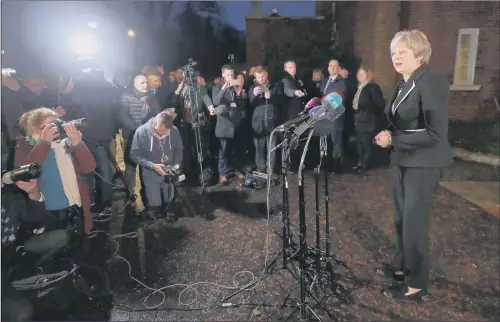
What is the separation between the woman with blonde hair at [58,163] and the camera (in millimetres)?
2045

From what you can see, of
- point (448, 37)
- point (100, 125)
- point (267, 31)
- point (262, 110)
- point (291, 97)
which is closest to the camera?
point (100, 125)

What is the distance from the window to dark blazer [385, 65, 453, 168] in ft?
12.1

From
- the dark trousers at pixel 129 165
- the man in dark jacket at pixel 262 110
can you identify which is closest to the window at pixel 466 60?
the man in dark jacket at pixel 262 110

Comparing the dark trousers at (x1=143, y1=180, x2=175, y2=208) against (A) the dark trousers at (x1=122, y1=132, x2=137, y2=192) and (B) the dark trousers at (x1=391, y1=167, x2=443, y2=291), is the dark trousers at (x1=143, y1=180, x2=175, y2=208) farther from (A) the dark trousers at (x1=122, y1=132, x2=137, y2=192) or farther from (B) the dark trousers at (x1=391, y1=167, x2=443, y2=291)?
(B) the dark trousers at (x1=391, y1=167, x2=443, y2=291)

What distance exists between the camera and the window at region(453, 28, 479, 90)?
5012mm

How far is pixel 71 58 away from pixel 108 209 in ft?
4.38

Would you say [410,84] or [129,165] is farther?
[129,165]

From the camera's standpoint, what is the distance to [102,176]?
123 inches

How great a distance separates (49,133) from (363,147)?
10.5ft

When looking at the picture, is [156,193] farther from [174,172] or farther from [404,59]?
[404,59]

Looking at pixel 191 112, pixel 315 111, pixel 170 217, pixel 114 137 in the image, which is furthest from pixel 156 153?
pixel 315 111

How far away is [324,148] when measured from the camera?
2211mm

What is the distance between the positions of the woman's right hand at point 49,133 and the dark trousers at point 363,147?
3111mm

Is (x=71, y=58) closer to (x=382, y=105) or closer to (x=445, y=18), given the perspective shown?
(x=382, y=105)
